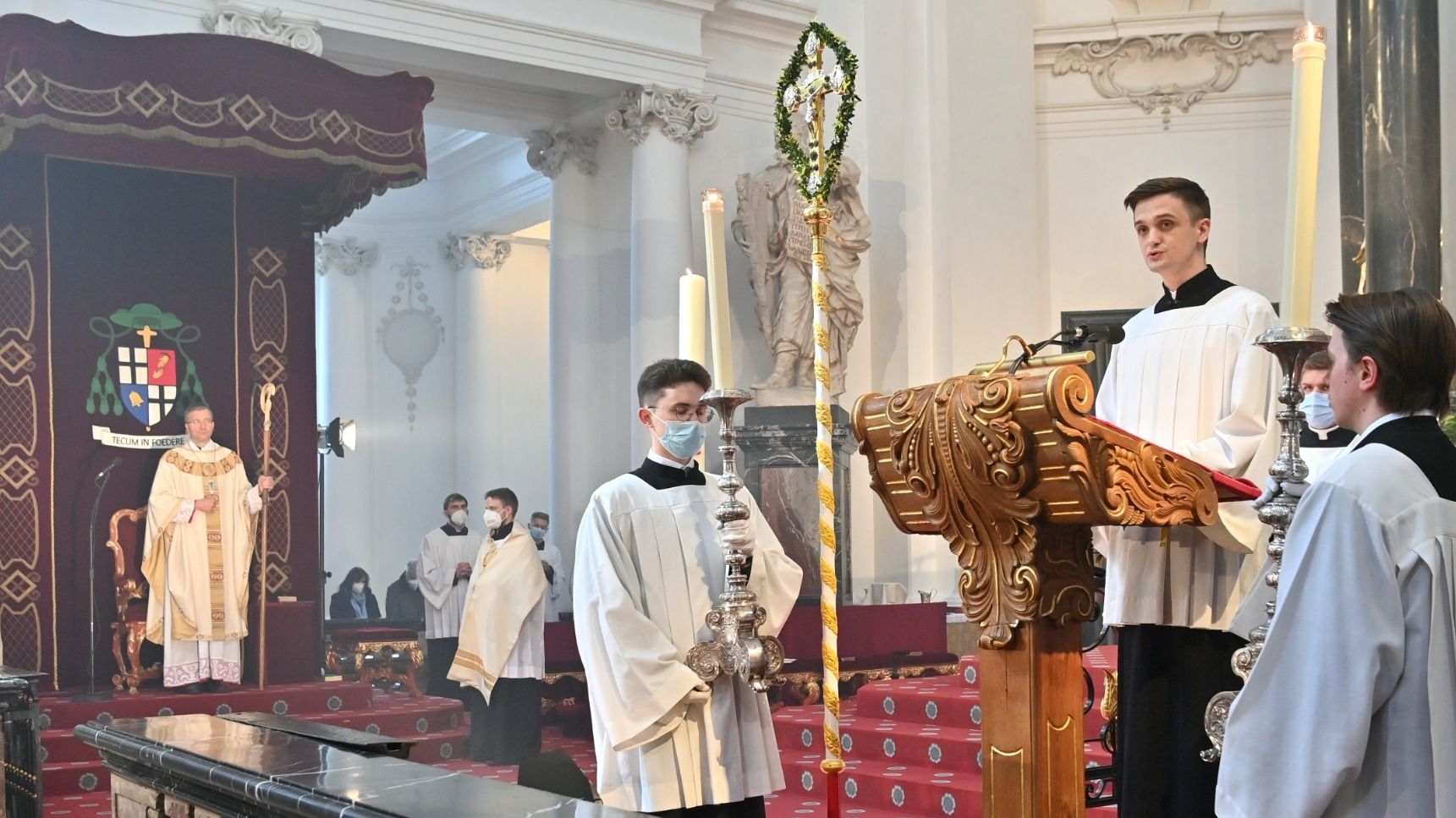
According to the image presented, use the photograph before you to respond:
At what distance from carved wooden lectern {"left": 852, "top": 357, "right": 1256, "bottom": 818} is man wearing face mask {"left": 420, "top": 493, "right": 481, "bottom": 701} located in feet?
30.4

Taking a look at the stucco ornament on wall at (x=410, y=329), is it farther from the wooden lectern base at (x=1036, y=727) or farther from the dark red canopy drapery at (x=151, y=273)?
the wooden lectern base at (x=1036, y=727)

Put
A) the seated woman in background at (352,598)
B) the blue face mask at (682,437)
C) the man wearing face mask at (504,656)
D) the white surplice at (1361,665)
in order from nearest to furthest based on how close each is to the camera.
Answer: the white surplice at (1361,665)
the blue face mask at (682,437)
the man wearing face mask at (504,656)
the seated woman in background at (352,598)

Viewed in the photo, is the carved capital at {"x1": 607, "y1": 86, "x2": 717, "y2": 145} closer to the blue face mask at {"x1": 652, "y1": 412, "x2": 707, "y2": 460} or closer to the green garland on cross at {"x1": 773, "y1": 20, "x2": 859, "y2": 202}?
the blue face mask at {"x1": 652, "y1": 412, "x2": 707, "y2": 460}

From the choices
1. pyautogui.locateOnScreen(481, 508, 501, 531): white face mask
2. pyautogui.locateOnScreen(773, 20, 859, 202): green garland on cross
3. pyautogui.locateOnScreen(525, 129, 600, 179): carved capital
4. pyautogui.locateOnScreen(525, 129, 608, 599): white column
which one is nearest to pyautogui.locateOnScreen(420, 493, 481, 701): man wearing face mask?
pyautogui.locateOnScreen(525, 129, 608, 599): white column

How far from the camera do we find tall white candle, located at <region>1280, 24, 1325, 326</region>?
290 centimetres

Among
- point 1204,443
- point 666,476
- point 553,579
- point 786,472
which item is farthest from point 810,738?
point 1204,443

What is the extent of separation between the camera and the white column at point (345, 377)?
18.6 meters

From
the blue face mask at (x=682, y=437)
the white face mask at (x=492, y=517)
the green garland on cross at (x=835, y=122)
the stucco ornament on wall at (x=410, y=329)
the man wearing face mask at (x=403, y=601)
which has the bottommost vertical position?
the man wearing face mask at (x=403, y=601)

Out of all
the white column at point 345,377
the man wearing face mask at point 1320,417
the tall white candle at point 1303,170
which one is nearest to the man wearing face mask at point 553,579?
the white column at point 345,377

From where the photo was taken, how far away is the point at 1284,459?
291cm

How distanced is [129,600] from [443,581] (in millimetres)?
2909

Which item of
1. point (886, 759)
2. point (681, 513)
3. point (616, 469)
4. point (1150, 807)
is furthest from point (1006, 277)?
point (1150, 807)

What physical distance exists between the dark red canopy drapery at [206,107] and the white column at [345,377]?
27.0ft

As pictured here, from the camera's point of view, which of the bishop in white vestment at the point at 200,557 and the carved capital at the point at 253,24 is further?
the carved capital at the point at 253,24
